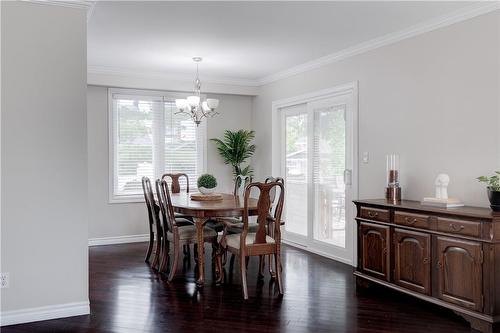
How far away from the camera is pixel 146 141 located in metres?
6.69

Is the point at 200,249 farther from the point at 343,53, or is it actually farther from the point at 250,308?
the point at 343,53

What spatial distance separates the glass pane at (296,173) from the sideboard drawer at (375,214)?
2.01 metres

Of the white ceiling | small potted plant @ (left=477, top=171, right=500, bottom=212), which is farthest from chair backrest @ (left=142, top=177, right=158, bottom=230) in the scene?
small potted plant @ (left=477, top=171, right=500, bottom=212)

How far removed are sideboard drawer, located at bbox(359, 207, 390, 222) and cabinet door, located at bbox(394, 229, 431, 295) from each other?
0.56ft

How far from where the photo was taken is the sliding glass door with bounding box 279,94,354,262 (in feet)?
17.5

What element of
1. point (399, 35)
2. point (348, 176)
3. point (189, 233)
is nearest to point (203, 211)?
point (189, 233)

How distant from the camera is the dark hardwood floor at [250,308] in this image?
3.25 meters

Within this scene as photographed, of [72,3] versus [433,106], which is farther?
[433,106]

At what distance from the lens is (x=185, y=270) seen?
493 cm

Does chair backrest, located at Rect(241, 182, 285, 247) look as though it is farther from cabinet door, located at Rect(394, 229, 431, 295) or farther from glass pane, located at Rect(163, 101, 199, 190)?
glass pane, located at Rect(163, 101, 199, 190)

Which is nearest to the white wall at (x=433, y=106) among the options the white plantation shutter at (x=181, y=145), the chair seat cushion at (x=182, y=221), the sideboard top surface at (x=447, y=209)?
the sideboard top surface at (x=447, y=209)

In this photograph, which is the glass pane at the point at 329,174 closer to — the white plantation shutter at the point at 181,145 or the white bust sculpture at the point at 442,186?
the white bust sculpture at the point at 442,186

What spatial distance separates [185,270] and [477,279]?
2993 mm

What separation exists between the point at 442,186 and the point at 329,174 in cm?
197
